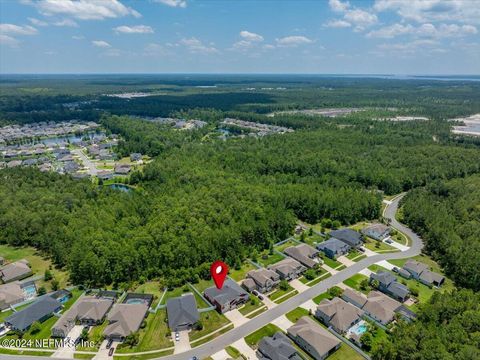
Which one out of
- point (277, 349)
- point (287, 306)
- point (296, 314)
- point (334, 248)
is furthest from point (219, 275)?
point (334, 248)

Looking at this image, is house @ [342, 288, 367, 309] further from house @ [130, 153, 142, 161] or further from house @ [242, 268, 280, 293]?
house @ [130, 153, 142, 161]

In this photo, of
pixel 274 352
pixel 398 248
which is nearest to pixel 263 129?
pixel 398 248

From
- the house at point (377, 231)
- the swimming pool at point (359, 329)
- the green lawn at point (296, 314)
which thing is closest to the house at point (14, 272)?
the green lawn at point (296, 314)

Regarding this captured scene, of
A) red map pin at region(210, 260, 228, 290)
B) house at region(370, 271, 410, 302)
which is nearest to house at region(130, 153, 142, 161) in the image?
red map pin at region(210, 260, 228, 290)

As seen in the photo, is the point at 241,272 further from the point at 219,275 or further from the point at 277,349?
the point at 277,349

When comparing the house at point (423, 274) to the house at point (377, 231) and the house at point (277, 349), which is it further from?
the house at point (277, 349)

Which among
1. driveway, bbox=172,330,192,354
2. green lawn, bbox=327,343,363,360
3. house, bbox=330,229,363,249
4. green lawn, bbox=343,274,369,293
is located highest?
house, bbox=330,229,363,249
